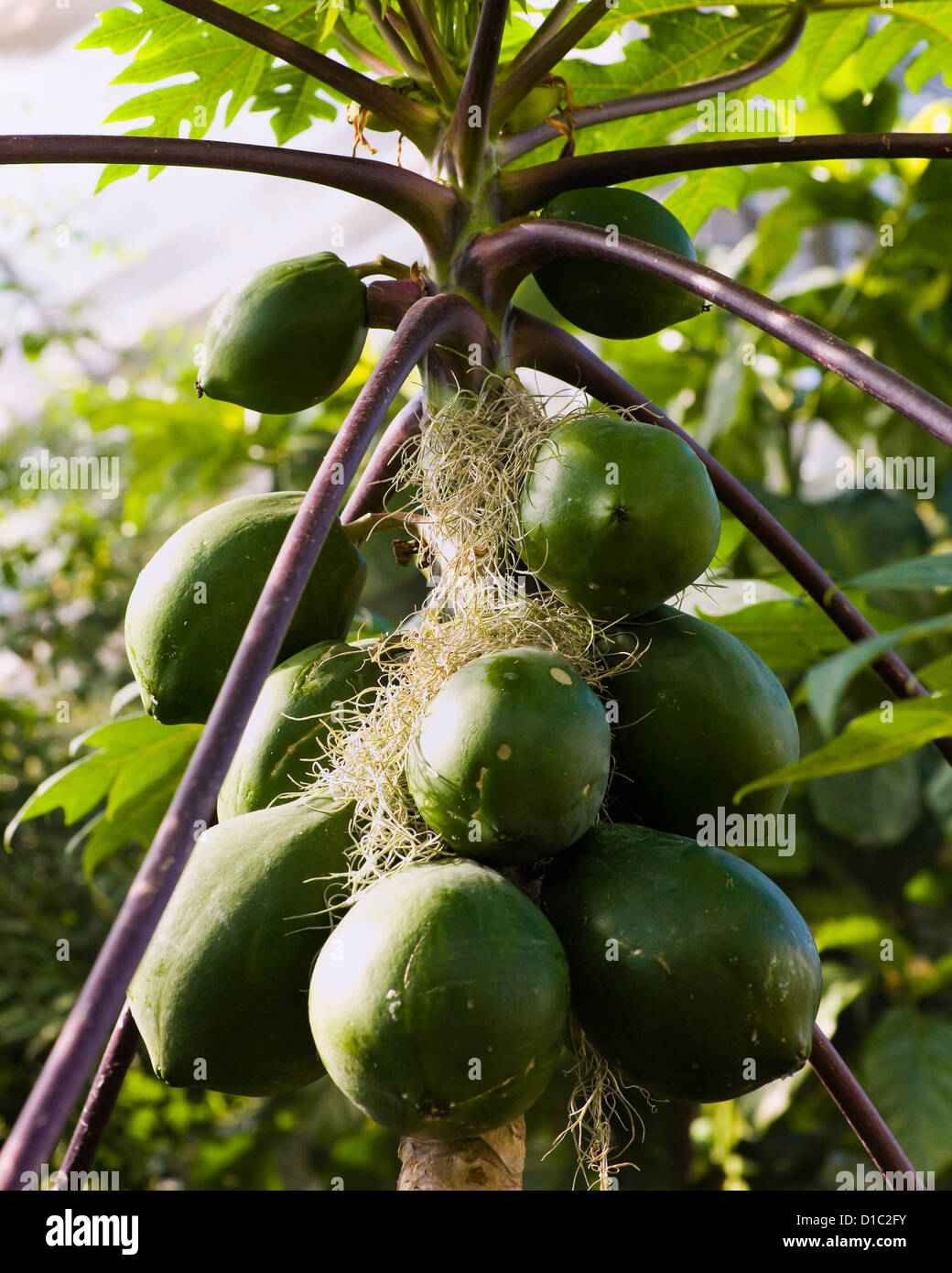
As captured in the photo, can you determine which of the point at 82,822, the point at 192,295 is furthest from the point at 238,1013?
the point at 192,295

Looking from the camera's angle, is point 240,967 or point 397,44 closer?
point 240,967

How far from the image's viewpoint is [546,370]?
803mm

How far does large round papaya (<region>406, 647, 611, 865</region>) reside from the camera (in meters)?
0.57

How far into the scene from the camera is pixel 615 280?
2.51ft

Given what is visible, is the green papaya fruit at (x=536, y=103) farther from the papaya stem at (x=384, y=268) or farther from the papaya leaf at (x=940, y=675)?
the papaya leaf at (x=940, y=675)

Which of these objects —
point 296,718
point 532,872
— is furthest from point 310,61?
point 532,872

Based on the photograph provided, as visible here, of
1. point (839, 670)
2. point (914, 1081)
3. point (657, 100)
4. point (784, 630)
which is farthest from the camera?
point (914, 1081)

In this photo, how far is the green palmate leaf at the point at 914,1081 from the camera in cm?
168

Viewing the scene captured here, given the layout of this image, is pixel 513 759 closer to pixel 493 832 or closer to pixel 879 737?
pixel 493 832

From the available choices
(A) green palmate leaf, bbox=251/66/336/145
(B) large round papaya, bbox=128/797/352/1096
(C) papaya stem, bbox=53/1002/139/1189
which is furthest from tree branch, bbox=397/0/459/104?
(C) papaya stem, bbox=53/1002/139/1189

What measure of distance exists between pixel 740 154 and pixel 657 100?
6.3 inches

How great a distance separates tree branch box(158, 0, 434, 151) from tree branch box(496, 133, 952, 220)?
0.11 meters
